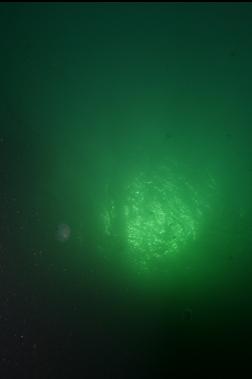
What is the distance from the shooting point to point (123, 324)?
7.62 feet

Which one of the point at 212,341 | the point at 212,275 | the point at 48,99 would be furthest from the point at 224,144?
the point at 212,341

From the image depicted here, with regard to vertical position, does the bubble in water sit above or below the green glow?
below

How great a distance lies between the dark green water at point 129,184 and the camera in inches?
88.4

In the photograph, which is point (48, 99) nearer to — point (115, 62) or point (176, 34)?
point (115, 62)

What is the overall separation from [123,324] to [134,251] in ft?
2.04

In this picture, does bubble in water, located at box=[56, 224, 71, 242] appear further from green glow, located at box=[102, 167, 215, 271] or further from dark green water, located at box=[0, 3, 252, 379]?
green glow, located at box=[102, 167, 215, 271]

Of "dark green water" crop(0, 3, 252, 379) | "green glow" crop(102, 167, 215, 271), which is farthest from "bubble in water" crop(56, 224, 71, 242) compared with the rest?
"green glow" crop(102, 167, 215, 271)

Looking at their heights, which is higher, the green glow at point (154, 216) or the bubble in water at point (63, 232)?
the green glow at point (154, 216)

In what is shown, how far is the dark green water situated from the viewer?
224 cm

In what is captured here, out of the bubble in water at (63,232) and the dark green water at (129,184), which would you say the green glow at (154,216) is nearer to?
the dark green water at (129,184)

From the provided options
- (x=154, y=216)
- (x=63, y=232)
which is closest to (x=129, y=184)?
(x=154, y=216)

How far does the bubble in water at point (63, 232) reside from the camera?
230 centimetres

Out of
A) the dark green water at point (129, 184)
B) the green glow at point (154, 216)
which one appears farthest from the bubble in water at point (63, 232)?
the green glow at point (154, 216)

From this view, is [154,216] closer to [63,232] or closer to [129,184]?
[129,184]
